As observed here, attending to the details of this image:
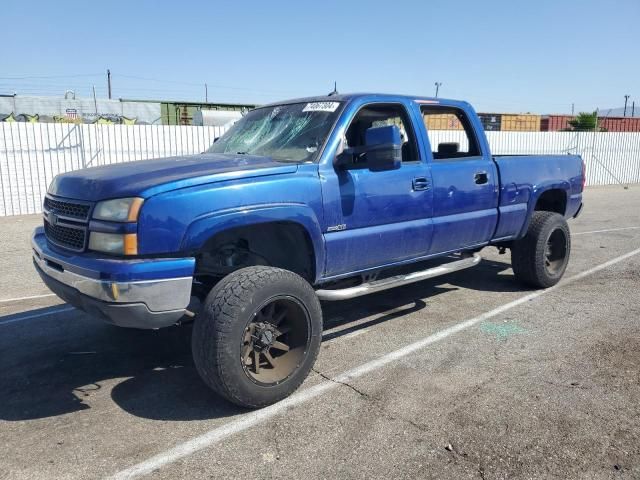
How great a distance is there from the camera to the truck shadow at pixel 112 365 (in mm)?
3455

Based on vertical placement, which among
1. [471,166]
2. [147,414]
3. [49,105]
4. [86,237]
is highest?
[49,105]

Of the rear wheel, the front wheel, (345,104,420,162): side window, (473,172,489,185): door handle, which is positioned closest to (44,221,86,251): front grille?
the front wheel

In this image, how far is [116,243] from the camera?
306 cm

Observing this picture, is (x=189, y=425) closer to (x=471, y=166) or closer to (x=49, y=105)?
(x=471, y=166)

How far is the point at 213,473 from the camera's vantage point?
2721 mm

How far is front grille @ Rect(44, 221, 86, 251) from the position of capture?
333 cm

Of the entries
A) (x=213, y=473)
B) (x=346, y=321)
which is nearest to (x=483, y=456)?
(x=213, y=473)

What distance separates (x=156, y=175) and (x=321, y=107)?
1.55m

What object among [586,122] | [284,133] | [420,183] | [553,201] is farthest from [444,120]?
[586,122]

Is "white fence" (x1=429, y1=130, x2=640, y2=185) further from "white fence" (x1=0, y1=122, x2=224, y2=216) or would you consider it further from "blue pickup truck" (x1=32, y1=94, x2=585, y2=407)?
"blue pickup truck" (x1=32, y1=94, x2=585, y2=407)

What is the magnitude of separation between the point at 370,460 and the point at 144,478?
1.15m

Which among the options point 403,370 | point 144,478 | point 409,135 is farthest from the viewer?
point 409,135

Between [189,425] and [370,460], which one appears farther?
[189,425]

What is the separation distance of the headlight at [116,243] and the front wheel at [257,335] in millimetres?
544
